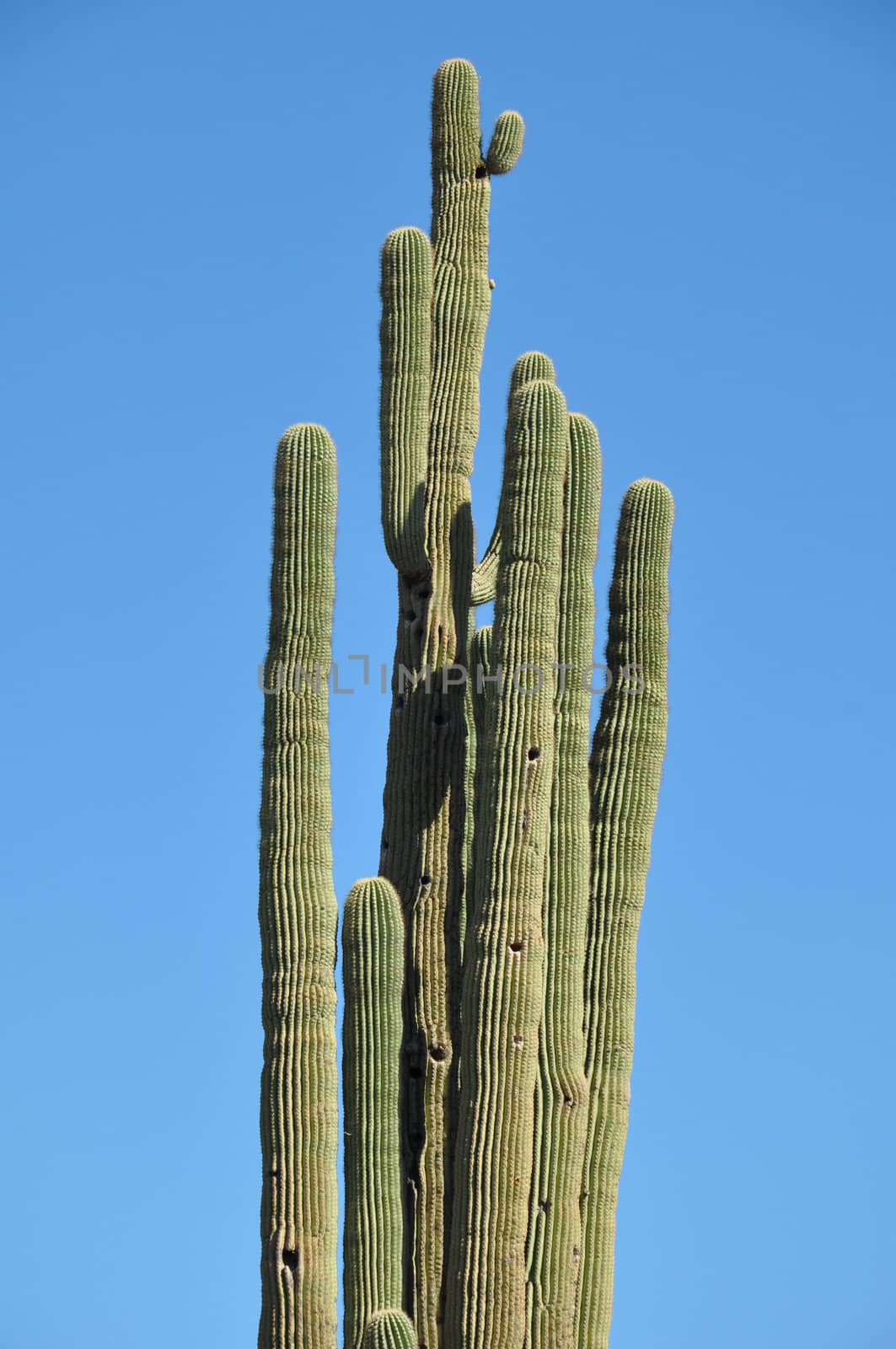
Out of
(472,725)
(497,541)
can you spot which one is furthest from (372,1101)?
(497,541)

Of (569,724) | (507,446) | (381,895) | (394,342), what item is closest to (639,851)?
(569,724)

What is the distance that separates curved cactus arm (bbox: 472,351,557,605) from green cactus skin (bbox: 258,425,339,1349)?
1.15 metres

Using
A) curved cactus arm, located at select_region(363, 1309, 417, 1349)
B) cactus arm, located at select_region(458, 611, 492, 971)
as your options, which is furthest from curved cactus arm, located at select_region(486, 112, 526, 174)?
curved cactus arm, located at select_region(363, 1309, 417, 1349)

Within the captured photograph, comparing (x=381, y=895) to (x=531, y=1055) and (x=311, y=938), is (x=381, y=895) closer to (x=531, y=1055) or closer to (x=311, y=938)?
(x=311, y=938)

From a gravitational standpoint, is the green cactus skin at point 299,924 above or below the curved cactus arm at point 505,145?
below

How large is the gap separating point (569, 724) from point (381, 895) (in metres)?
1.31

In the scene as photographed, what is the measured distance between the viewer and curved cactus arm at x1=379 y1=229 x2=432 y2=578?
11.3 meters

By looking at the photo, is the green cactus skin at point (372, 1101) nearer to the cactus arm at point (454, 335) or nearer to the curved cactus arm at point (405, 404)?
the cactus arm at point (454, 335)

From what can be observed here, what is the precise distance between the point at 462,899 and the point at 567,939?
91cm

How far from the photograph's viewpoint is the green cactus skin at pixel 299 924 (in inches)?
388

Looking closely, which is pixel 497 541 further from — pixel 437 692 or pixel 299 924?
pixel 299 924

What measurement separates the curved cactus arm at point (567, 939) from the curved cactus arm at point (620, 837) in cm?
18

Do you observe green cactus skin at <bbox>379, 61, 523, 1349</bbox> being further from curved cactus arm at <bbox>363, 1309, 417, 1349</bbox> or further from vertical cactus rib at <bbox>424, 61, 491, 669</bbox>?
curved cactus arm at <bbox>363, 1309, 417, 1349</bbox>

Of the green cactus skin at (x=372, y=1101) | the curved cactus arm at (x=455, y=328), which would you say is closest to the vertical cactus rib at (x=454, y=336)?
the curved cactus arm at (x=455, y=328)
